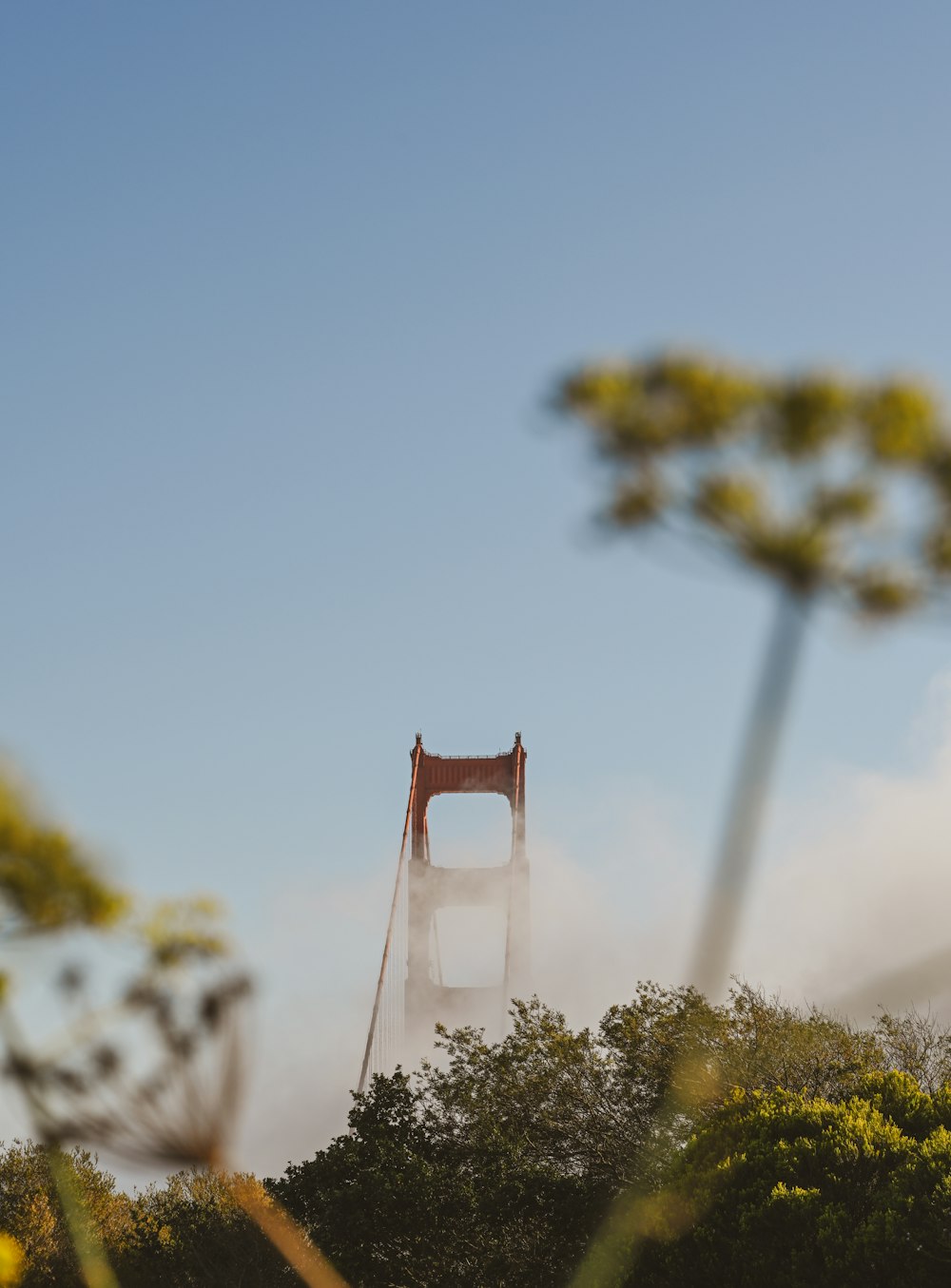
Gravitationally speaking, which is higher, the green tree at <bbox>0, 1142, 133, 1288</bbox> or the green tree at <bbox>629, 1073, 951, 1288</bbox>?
the green tree at <bbox>0, 1142, 133, 1288</bbox>

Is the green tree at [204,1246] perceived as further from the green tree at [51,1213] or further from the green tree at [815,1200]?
the green tree at [815,1200]

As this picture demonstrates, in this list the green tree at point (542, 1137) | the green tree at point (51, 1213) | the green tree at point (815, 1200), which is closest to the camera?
the green tree at point (815, 1200)

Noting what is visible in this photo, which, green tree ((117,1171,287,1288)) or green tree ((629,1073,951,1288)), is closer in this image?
green tree ((629,1073,951,1288))

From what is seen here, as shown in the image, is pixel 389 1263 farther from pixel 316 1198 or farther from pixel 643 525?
pixel 643 525

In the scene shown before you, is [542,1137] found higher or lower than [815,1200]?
higher

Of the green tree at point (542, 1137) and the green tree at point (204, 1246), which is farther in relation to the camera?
the green tree at point (204, 1246)

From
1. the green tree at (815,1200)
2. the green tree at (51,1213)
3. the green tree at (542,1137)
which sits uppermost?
the green tree at (51,1213)

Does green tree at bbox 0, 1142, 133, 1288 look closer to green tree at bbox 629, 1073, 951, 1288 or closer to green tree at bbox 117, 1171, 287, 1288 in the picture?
green tree at bbox 117, 1171, 287, 1288

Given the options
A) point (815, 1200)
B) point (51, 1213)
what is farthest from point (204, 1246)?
point (815, 1200)

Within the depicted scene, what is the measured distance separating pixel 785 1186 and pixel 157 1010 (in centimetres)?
1877

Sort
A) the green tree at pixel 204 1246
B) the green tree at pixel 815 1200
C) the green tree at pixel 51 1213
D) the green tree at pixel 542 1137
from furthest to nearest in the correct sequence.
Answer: the green tree at pixel 51 1213 → the green tree at pixel 204 1246 → the green tree at pixel 542 1137 → the green tree at pixel 815 1200

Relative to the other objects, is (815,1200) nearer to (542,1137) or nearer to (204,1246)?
(542,1137)

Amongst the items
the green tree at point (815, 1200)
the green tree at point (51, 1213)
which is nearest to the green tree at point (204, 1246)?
the green tree at point (51, 1213)

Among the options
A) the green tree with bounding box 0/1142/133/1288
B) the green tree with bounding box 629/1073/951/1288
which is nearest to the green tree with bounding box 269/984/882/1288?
the green tree with bounding box 629/1073/951/1288
